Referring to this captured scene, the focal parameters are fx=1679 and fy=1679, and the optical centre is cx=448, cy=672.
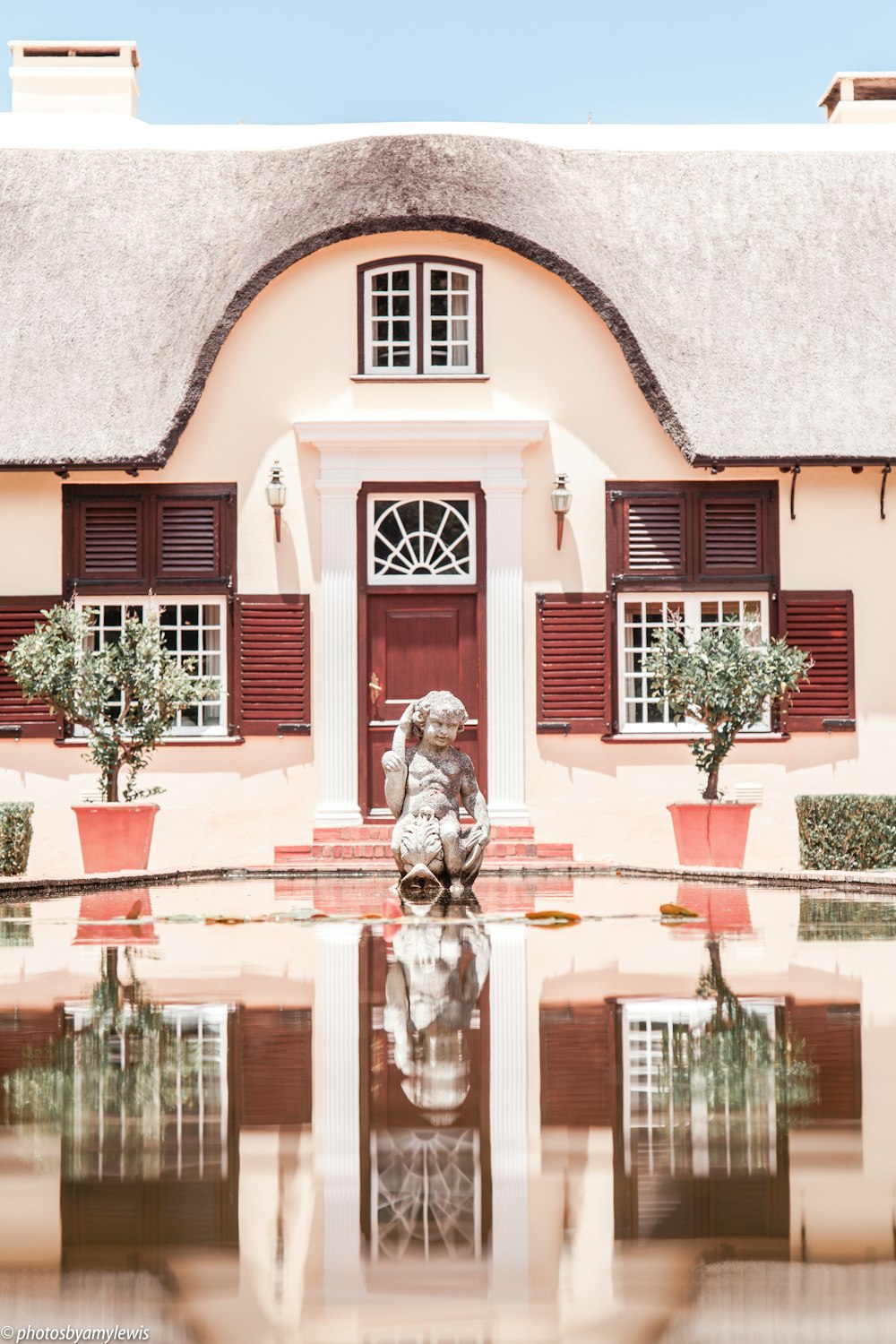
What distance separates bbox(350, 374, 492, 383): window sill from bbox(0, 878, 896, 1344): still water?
8695 millimetres

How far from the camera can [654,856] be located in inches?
604

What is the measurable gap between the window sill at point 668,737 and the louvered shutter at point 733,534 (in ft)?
4.88

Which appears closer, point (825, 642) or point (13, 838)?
point (13, 838)

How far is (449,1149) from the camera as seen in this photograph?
4.08 meters

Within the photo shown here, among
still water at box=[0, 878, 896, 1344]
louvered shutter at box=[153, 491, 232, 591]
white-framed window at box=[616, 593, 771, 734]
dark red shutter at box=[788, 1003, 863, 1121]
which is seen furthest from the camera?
white-framed window at box=[616, 593, 771, 734]

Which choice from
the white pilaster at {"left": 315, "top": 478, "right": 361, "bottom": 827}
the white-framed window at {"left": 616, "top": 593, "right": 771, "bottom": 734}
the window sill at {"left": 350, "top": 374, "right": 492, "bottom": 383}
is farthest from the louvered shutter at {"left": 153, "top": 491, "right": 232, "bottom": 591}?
the white-framed window at {"left": 616, "top": 593, "right": 771, "bottom": 734}

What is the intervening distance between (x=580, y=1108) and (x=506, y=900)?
263 inches

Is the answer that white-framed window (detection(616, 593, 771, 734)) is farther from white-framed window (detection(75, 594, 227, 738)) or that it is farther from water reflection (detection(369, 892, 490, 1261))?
water reflection (detection(369, 892, 490, 1261))

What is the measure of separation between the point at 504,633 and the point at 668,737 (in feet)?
5.90

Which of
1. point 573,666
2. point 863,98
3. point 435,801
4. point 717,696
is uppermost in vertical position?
point 863,98

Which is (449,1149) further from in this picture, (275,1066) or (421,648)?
(421,648)

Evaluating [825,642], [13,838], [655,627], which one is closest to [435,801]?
[13,838]

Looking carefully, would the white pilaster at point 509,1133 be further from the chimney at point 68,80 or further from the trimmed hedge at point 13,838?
the chimney at point 68,80

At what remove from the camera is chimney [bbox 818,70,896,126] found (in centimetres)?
1862
